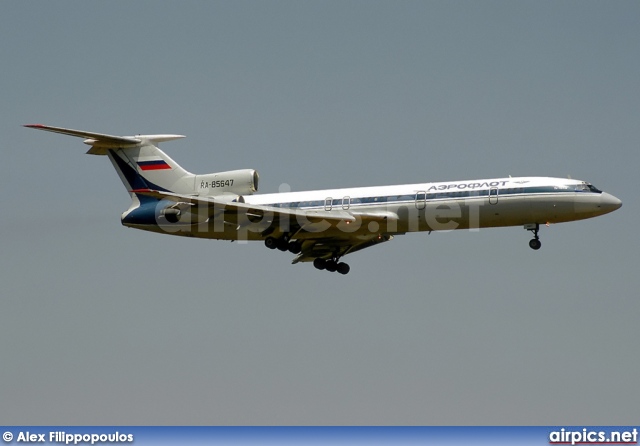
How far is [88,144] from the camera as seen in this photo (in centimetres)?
4609

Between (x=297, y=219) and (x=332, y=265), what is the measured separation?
17.2 ft

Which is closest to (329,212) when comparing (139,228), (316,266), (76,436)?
(316,266)

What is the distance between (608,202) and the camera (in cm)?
4169

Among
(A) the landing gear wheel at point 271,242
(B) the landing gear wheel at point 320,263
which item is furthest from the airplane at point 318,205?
(B) the landing gear wheel at point 320,263

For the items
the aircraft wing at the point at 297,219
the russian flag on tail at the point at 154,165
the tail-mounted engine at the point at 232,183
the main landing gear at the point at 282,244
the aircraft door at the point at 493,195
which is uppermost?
the russian flag on tail at the point at 154,165

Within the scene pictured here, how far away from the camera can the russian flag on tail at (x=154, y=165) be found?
4663 cm

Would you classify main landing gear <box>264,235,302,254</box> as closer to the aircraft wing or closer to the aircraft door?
the aircraft wing

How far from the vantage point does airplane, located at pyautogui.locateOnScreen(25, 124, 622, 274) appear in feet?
136

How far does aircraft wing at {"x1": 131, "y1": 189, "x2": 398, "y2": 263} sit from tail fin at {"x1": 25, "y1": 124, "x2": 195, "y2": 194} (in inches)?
108

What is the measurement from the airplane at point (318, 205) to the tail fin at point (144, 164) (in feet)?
0.13

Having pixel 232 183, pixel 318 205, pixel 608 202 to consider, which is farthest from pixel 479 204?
pixel 232 183

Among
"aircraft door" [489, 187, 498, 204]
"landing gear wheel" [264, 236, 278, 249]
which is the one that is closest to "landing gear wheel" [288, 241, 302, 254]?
"landing gear wheel" [264, 236, 278, 249]

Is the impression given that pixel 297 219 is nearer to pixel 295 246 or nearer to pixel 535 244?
pixel 295 246

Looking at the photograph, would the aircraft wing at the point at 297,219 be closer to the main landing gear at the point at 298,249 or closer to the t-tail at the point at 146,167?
the main landing gear at the point at 298,249
